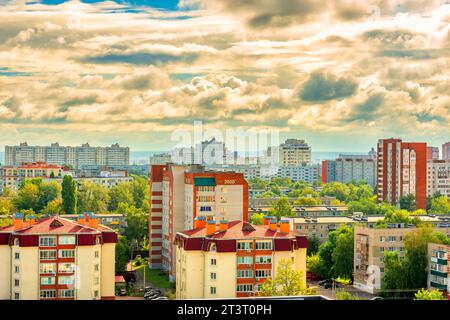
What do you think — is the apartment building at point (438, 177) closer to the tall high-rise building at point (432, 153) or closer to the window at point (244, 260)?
the tall high-rise building at point (432, 153)

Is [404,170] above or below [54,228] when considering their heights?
above

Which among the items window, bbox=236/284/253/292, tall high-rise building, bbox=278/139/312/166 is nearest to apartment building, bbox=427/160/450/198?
tall high-rise building, bbox=278/139/312/166

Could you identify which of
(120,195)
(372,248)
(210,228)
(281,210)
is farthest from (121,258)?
(120,195)

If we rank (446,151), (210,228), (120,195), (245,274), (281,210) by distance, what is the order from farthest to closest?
1. (446,151)
2. (120,195)
3. (281,210)
4. (210,228)
5. (245,274)

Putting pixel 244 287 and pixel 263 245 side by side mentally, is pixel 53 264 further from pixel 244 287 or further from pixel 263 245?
pixel 263 245

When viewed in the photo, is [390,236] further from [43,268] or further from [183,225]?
[43,268]

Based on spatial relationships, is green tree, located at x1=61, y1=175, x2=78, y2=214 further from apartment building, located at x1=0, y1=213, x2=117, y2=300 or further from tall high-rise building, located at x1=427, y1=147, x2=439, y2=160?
tall high-rise building, located at x1=427, y1=147, x2=439, y2=160

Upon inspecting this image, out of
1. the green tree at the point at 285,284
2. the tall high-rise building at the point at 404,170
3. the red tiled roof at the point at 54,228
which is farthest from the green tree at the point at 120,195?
the green tree at the point at 285,284

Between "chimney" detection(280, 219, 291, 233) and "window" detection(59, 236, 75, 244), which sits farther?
"chimney" detection(280, 219, 291, 233)
